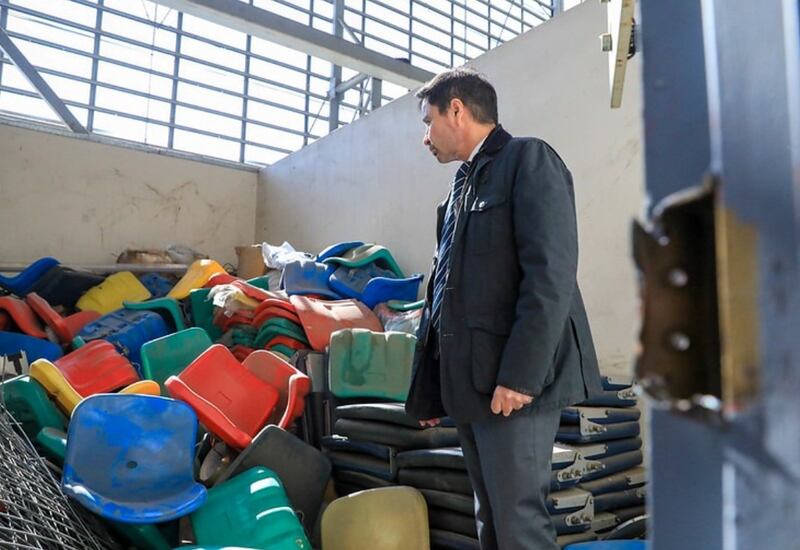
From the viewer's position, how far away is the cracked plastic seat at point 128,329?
345 cm

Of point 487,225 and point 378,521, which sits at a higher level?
point 487,225

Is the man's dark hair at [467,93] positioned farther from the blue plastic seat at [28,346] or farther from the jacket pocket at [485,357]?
the blue plastic seat at [28,346]

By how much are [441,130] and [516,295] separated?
44 centimetres

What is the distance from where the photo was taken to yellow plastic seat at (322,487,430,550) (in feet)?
5.93

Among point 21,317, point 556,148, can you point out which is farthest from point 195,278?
point 556,148

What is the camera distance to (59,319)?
3551 millimetres

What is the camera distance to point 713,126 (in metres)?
0.38

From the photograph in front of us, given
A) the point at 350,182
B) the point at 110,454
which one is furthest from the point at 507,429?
the point at 350,182

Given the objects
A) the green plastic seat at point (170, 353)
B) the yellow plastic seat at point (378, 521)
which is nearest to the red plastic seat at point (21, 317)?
the green plastic seat at point (170, 353)

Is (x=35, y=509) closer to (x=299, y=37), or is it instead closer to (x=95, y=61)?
(x=299, y=37)

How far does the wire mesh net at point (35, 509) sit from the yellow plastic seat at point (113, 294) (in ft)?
7.53

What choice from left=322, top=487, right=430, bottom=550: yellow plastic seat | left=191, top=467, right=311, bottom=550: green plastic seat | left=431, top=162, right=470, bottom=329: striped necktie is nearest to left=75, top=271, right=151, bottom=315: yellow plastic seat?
left=191, top=467, right=311, bottom=550: green plastic seat

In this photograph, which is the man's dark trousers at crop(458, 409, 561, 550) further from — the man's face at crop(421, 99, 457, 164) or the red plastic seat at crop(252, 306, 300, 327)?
the red plastic seat at crop(252, 306, 300, 327)

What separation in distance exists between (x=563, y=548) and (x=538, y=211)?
96cm
